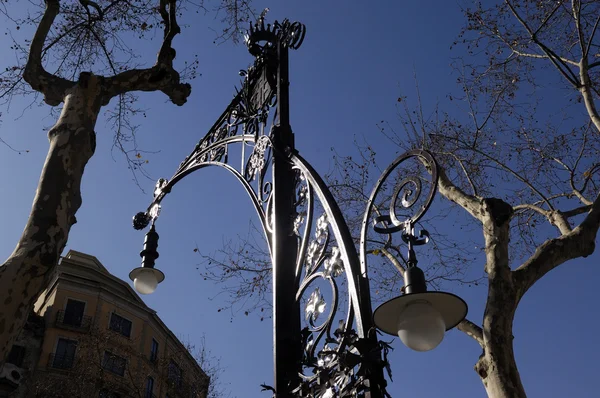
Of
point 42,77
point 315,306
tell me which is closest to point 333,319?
point 315,306

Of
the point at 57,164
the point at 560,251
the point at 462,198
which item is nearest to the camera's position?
the point at 57,164

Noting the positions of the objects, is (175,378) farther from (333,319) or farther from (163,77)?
(333,319)

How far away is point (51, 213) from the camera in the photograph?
176 inches

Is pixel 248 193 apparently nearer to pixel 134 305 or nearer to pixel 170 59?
pixel 170 59

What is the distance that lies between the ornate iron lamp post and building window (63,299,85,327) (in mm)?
28428

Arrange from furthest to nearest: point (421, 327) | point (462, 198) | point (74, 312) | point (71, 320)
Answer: point (74, 312)
point (71, 320)
point (462, 198)
point (421, 327)

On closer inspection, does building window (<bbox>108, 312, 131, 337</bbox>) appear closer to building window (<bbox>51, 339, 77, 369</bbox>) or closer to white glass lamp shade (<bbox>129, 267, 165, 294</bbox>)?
building window (<bbox>51, 339, 77, 369</bbox>)

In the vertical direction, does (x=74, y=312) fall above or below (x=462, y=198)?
above

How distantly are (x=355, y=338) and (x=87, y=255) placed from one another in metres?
35.1

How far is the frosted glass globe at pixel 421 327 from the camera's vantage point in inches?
109

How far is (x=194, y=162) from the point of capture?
658 centimetres

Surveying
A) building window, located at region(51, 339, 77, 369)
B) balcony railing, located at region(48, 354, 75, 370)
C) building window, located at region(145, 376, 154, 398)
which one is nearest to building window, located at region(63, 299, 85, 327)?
building window, located at region(51, 339, 77, 369)

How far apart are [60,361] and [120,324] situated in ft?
13.1

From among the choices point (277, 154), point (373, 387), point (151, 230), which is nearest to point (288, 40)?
→ point (277, 154)
